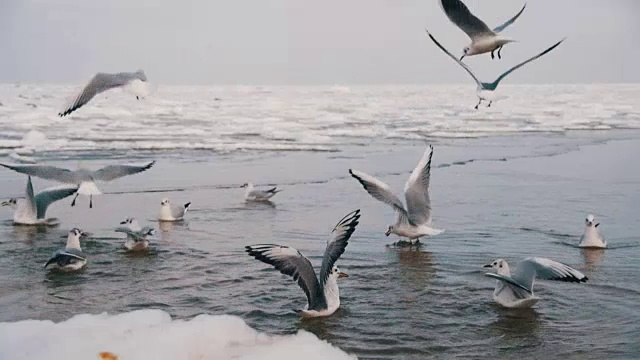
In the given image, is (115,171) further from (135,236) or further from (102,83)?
(102,83)

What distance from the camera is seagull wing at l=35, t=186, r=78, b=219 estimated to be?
279 inches

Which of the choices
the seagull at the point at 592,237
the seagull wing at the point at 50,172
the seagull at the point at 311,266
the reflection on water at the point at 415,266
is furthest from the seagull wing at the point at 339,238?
the seagull wing at the point at 50,172

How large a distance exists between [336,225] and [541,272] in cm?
118

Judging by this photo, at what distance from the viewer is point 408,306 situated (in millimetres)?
4496

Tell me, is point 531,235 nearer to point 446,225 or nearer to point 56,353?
point 446,225

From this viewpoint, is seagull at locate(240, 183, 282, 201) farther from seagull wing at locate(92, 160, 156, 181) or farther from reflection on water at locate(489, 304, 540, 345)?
reflection on water at locate(489, 304, 540, 345)

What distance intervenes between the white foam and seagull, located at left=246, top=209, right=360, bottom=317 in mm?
320

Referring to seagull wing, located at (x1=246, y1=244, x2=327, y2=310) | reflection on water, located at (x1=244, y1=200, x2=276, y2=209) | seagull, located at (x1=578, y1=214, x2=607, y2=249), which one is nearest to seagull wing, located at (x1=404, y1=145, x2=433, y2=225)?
seagull, located at (x1=578, y1=214, x2=607, y2=249)

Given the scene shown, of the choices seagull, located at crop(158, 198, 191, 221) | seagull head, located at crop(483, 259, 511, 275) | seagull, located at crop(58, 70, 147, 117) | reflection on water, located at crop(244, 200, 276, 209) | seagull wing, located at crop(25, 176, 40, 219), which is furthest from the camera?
reflection on water, located at crop(244, 200, 276, 209)

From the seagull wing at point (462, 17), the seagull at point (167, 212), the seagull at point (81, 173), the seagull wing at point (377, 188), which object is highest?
the seagull wing at point (462, 17)

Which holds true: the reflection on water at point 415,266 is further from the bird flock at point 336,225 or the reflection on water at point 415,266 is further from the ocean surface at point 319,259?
the bird flock at point 336,225

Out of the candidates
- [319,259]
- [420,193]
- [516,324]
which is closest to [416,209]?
[420,193]

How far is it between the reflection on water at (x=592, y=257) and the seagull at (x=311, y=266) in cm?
201

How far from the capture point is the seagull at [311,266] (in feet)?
13.1
